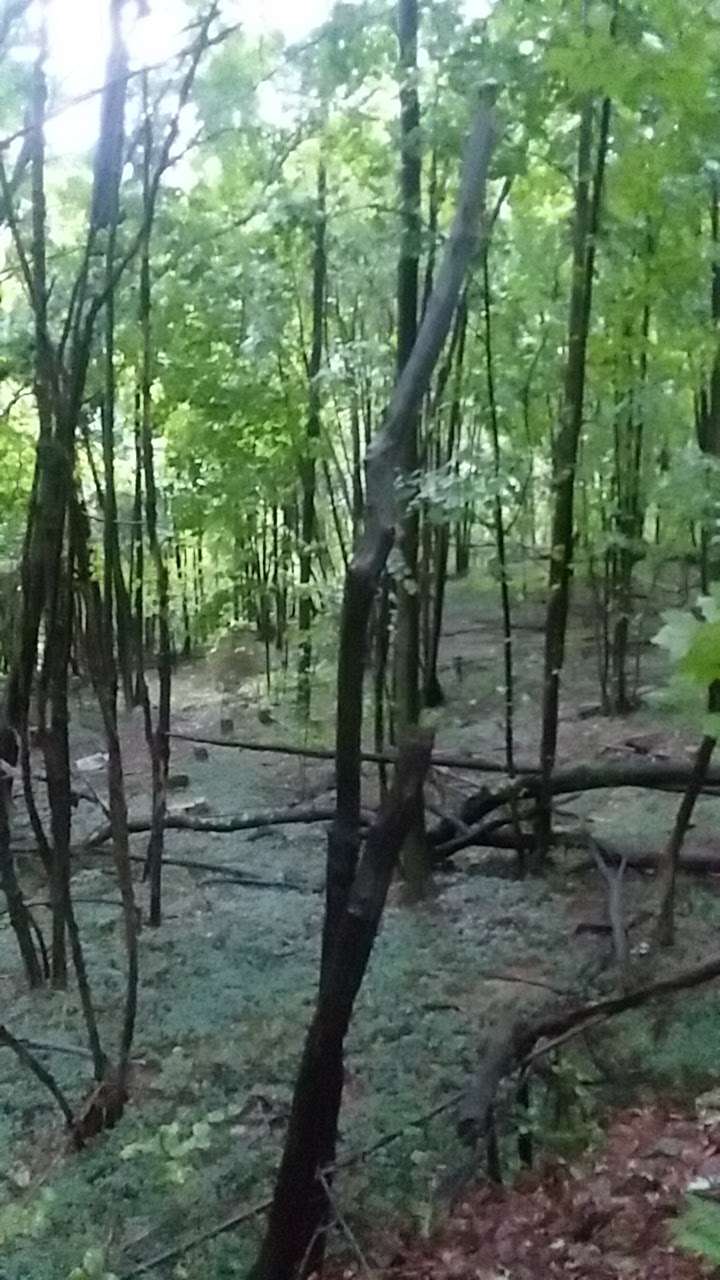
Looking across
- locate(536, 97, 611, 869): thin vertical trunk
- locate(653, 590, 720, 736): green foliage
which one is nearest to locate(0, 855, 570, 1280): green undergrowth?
locate(536, 97, 611, 869): thin vertical trunk

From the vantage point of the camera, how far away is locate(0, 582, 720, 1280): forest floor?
3135mm

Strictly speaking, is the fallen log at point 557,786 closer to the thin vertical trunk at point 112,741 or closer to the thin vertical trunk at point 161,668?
the thin vertical trunk at point 161,668

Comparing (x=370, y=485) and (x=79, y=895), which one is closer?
(x=370, y=485)

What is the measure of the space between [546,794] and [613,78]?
324 cm

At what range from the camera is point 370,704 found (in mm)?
8984

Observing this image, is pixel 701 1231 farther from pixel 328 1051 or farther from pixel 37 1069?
pixel 37 1069

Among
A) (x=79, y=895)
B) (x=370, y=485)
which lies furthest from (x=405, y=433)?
(x=79, y=895)

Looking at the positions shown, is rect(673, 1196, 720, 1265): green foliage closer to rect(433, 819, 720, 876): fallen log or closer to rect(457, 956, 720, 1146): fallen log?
rect(457, 956, 720, 1146): fallen log

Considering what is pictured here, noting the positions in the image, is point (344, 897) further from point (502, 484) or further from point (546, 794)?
point (546, 794)

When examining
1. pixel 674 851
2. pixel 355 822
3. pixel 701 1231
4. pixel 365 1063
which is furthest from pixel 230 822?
pixel 701 1231

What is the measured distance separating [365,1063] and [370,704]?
5.13 metres

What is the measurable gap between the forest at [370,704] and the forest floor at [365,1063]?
2 cm

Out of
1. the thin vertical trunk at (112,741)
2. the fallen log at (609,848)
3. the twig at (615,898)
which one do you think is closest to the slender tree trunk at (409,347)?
the fallen log at (609,848)

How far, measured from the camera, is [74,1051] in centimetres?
384
